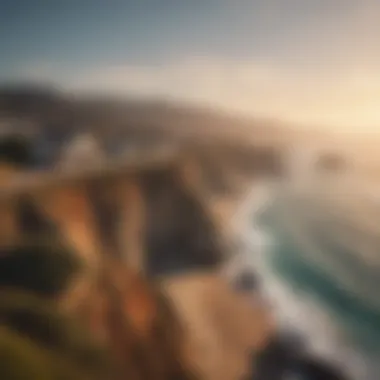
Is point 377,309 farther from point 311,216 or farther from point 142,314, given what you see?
point 142,314

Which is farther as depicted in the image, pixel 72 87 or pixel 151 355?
pixel 72 87

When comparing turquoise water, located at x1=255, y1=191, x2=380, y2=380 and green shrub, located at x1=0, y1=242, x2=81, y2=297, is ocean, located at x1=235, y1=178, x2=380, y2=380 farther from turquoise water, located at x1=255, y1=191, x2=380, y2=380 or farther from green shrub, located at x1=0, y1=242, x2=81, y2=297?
green shrub, located at x1=0, y1=242, x2=81, y2=297

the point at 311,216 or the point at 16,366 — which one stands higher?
the point at 311,216

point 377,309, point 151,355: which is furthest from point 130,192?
point 377,309

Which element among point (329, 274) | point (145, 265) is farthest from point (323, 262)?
point (145, 265)

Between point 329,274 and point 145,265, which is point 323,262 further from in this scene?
point 145,265

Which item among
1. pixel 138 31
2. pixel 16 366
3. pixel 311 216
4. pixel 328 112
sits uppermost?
pixel 138 31

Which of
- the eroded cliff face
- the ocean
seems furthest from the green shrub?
the ocean

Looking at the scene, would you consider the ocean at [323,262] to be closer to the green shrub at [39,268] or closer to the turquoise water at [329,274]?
the turquoise water at [329,274]

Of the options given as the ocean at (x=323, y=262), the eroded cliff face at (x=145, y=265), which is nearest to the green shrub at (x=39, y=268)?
the eroded cliff face at (x=145, y=265)
